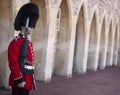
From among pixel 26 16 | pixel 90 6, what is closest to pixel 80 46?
pixel 90 6

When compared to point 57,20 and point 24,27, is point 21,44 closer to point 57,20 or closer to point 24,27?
point 24,27

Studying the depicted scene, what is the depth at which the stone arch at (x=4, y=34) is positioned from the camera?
6492 mm

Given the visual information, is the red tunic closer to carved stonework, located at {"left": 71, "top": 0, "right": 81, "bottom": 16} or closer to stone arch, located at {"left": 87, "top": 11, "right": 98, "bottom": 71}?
carved stonework, located at {"left": 71, "top": 0, "right": 81, "bottom": 16}

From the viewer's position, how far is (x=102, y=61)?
1518cm

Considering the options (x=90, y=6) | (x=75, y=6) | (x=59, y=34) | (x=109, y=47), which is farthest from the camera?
(x=109, y=47)

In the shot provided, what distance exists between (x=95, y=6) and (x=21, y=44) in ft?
31.0

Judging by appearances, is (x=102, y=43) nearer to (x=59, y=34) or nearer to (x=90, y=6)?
(x=90, y=6)

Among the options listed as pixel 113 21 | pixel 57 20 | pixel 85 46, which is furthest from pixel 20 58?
pixel 113 21

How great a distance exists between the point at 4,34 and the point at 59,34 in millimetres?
3445

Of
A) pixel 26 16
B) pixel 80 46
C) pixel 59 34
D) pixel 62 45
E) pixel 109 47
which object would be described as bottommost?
pixel 109 47

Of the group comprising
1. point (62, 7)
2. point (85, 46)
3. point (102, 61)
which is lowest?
point (102, 61)

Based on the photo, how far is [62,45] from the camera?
9.85 m

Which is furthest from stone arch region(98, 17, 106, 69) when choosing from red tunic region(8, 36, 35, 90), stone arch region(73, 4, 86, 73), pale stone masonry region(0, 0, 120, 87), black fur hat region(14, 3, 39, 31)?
red tunic region(8, 36, 35, 90)

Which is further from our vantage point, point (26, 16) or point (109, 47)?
point (109, 47)
